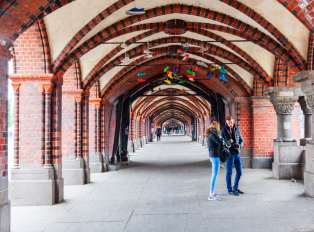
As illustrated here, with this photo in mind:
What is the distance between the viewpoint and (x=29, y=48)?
6098mm

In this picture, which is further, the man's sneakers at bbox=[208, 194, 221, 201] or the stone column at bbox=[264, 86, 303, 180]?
the stone column at bbox=[264, 86, 303, 180]

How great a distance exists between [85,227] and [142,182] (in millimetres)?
3925

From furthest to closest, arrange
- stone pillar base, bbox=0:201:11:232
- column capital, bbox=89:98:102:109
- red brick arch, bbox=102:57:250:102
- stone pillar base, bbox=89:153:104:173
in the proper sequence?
1. red brick arch, bbox=102:57:250:102
2. column capital, bbox=89:98:102:109
3. stone pillar base, bbox=89:153:104:173
4. stone pillar base, bbox=0:201:11:232

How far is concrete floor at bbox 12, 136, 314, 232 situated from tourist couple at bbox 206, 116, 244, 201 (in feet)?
1.18

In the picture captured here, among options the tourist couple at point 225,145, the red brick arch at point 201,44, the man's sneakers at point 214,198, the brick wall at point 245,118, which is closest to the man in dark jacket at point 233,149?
the tourist couple at point 225,145

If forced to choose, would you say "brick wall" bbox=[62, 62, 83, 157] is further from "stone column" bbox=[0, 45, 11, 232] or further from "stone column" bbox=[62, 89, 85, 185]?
"stone column" bbox=[0, 45, 11, 232]

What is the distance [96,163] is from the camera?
411 inches

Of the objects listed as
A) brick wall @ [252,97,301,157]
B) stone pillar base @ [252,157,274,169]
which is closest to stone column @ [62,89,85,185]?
stone pillar base @ [252,157,274,169]

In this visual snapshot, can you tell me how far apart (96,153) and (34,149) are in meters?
4.57

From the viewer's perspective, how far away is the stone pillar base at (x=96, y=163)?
34.1 ft

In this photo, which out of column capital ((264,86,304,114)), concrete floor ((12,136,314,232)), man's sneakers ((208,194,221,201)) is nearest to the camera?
concrete floor ((12,136,314,232))

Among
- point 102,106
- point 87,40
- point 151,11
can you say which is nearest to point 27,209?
point 87,40

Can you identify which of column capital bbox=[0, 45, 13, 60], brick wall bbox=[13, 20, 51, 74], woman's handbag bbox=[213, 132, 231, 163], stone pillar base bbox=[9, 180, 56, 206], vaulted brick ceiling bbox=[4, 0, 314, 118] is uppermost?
vaulted brick ceiling bbox=[4, 0, 314, 118]

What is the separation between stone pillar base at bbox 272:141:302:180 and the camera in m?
8.29
